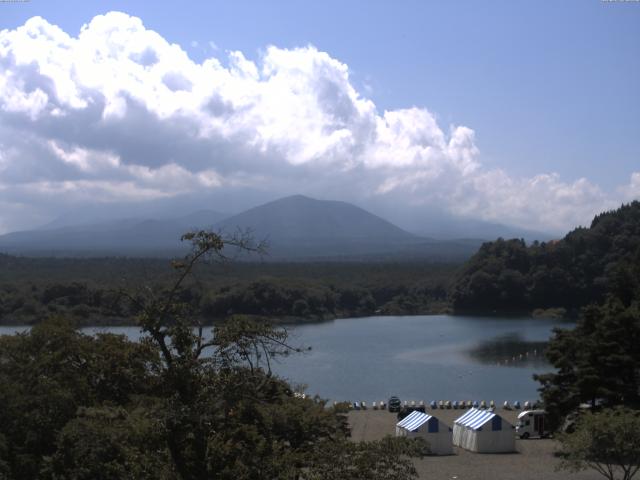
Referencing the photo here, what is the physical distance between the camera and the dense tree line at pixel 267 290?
4247cm

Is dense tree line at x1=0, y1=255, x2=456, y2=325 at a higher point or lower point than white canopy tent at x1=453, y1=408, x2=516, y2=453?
higher

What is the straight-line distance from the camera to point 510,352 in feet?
116

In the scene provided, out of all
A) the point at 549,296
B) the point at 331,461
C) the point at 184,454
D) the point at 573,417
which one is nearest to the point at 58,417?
the point at 184,454

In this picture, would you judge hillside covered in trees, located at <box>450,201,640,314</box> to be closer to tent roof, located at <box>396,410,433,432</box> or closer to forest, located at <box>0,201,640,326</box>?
forest, located at <box>0,201,640,326</box>

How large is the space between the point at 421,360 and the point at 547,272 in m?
24.1

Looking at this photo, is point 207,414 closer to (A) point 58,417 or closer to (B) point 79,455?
(B) point 79,455

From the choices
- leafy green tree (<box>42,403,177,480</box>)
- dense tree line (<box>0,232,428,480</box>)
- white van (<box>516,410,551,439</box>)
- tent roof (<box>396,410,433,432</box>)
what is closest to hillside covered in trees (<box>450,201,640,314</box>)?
white van (<box>516,410,551,439</box>)

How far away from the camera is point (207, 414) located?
5824mm

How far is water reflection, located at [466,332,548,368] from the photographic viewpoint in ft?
107

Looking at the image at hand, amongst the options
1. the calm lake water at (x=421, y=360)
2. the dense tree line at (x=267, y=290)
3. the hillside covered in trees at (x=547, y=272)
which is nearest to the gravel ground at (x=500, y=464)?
the calm lake water at (x=421, y=360)

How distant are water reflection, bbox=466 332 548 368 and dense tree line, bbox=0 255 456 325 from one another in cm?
1057

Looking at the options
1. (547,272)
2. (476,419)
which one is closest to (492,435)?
(476,419)

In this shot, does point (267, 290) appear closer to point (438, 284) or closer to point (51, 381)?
point (438, 284)

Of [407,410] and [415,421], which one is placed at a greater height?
[415,421]
